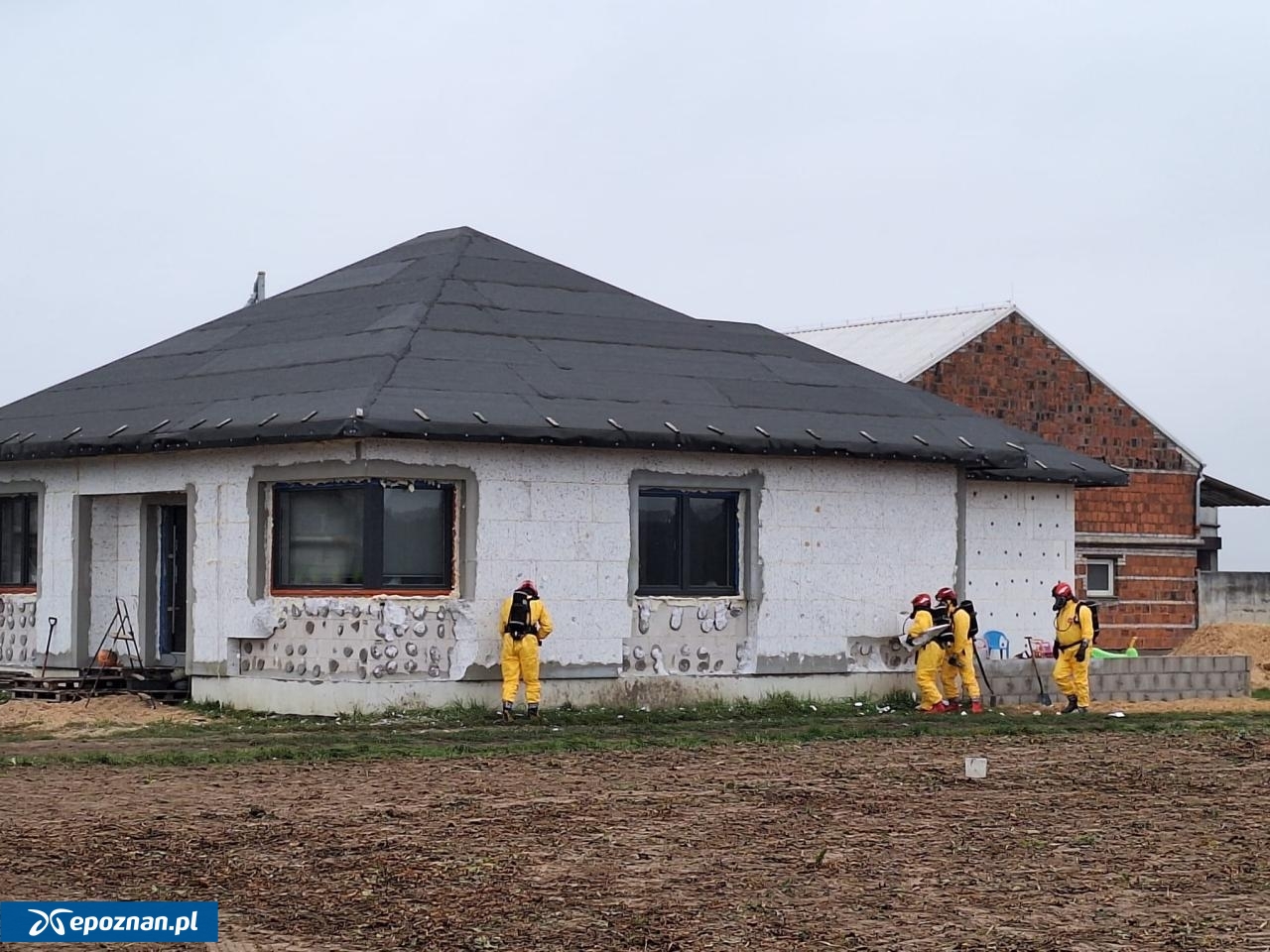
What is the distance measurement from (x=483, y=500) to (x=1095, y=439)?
16.5 meters

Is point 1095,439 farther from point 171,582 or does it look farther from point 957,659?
point 171,582

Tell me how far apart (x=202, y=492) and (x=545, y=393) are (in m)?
3.92

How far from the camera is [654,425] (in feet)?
72.7

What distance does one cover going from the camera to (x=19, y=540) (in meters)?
25.4

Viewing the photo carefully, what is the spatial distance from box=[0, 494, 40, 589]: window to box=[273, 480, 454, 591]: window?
463 cm

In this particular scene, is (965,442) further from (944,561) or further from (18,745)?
(18,745)

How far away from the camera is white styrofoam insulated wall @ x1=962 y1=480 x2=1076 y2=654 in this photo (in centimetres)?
2620

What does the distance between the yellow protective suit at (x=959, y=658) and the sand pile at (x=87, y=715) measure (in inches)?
327

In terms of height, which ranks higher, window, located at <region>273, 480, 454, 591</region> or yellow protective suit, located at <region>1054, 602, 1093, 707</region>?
window, located at <region>273, 480, 454, 591</region>

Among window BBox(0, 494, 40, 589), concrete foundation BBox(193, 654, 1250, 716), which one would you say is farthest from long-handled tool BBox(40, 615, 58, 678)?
concrete foundation BBox(193, 654, 1250, 716)

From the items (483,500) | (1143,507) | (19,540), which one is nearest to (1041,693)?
(483,500)

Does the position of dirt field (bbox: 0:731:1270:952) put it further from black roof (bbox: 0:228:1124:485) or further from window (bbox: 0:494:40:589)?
window (bbox: 0:494:40:589)

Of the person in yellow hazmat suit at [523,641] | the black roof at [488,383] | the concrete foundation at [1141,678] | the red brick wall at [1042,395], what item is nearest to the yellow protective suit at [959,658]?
the concrete foundation at [1141,678]

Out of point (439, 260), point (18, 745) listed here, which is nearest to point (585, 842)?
point (18, 745)
